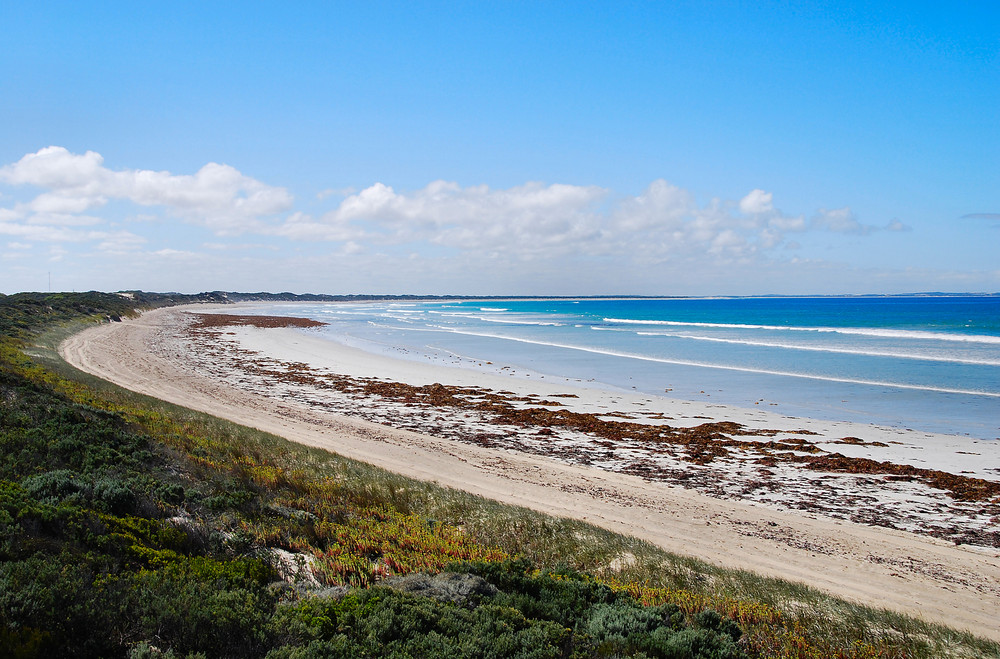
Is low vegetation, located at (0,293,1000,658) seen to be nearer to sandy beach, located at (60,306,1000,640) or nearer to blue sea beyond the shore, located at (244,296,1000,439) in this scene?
sandy beach, located at (60,306,1000,640)

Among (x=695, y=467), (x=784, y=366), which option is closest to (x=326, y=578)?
(x=695, y=467)

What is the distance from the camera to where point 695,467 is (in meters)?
14.3

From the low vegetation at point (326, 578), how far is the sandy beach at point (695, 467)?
71.9 inches

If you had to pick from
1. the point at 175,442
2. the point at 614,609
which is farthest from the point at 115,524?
the point at 175,442

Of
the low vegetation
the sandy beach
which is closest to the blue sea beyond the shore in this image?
Answer: the sandy beach

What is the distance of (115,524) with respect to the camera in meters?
5.85

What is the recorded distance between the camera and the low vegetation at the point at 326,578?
432 centimetres

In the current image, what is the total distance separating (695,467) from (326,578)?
10523 mm

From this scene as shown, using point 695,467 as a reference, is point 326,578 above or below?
above

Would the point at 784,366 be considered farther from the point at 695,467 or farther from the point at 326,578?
the point at 326,578

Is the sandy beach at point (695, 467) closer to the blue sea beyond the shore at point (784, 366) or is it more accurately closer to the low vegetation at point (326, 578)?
the low vegetation at point (326, 578)

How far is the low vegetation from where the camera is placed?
432 cm

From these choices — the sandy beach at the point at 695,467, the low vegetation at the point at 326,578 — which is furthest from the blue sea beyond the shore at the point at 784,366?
the low vegetation at the point at 326,578

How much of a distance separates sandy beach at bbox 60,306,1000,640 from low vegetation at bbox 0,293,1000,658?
1.83m
